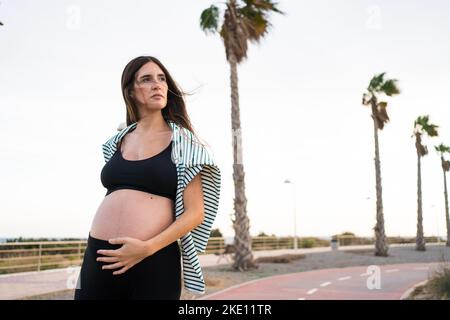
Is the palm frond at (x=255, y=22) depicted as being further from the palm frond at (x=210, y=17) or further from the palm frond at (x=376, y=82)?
the palm frond at (x=376, y=82)

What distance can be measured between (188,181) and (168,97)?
1.78ft

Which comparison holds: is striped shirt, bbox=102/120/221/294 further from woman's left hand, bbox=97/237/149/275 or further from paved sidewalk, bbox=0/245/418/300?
paved sidewalk, bbox=0/245/418/300

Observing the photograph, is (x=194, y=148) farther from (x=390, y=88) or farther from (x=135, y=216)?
(x=390, y=88)

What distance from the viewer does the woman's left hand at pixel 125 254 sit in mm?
1778

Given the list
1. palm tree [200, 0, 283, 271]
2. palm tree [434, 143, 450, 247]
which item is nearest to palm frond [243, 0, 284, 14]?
palm tree [200, 0, 283, 271]

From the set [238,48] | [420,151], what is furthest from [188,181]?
[420,151]

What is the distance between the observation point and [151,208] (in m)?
1.95

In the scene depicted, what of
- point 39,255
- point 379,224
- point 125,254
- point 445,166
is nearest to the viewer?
point 125,254

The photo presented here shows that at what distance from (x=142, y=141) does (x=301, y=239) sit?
37086 millimetres

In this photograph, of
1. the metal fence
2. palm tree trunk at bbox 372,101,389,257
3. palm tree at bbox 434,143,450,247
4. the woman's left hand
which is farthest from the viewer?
palm tree at bbox 434,143,450,247

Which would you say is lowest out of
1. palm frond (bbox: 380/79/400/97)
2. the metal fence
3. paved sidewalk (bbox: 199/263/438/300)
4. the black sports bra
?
paved sidewalk (bbox: 199/263/438/300)

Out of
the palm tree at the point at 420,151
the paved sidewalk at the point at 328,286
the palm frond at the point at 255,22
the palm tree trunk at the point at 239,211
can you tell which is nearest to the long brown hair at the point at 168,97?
the paved sidewalk at the point at 328,286

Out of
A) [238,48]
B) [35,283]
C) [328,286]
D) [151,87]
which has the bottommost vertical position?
[328,286]

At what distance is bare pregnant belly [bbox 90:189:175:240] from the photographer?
6.37ft
